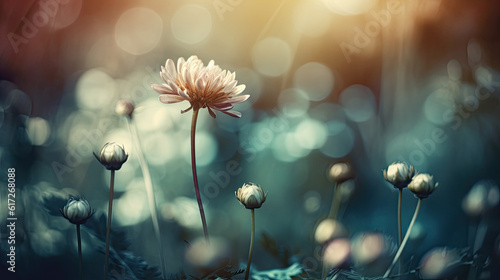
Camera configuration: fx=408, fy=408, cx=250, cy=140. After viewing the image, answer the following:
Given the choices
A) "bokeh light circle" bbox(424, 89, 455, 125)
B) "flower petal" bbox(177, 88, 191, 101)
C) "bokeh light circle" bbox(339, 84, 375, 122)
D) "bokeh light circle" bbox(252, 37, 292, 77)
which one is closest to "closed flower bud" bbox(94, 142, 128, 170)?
"flower petal" bbox(177, 88, 191, 101)

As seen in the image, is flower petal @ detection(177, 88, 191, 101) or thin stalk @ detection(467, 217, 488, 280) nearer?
flower petal @ detection(177, 88, 191, 101)

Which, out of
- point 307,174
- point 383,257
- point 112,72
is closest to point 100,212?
point 112,72

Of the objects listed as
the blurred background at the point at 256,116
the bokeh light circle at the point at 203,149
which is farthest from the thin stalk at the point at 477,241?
the bokeh light circle at the point at 203,149

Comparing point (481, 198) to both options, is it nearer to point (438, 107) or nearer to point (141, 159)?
point (438, 107)

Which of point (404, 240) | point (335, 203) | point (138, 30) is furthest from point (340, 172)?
point (138, 30)

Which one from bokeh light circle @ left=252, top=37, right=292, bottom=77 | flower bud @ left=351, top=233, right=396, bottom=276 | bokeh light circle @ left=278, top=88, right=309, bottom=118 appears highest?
bokeh light circle @ left=252, top=37, right=292, bottom=77

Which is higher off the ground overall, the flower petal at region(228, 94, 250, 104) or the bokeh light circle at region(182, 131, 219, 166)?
the flower petal at region(228, 94, 250, 104)

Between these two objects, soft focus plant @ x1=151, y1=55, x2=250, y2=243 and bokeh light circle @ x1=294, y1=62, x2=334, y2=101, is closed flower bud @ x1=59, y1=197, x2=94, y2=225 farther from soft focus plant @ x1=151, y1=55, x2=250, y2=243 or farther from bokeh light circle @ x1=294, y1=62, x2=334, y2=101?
bokeh light circle @ x1=294, y1=62, x2=334, y2=101
